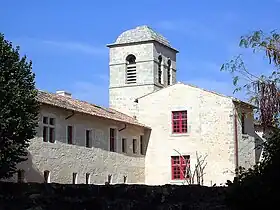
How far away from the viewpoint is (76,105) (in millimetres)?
34000

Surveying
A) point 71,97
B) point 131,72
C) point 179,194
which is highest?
point 131,72

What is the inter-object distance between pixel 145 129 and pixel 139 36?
766 cm

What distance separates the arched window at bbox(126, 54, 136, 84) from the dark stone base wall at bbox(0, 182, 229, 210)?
21629 millimetres

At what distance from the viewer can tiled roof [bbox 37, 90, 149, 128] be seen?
31.0 meters

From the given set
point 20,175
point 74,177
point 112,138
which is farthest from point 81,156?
point 20,175

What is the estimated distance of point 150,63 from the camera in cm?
4253

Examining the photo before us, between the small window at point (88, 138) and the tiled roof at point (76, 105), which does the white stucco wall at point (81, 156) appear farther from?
the tiled roof at point (76, 105)

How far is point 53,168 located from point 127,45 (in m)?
15.5

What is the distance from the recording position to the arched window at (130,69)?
43.3 m

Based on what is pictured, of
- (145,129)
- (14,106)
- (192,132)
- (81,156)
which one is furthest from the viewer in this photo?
(145,129)

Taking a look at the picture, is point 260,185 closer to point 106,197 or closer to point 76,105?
point 106,197

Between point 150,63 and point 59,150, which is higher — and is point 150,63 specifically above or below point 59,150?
above

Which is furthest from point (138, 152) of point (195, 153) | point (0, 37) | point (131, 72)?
point (0, 37)

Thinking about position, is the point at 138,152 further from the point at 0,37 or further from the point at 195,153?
the point at 0,37
